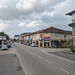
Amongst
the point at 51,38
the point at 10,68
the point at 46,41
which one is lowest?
the point at 10,68

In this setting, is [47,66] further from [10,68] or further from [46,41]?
[46,41]

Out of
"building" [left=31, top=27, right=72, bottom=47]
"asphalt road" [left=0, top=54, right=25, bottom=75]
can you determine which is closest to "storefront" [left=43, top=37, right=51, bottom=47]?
"building" [left=31, top=27, right=72, bottom=47]

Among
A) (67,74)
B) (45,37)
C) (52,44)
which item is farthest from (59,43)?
(67,74)

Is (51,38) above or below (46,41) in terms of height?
above

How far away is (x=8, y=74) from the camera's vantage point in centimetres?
907

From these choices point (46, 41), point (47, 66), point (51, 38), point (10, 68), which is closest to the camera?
point (10, 68)

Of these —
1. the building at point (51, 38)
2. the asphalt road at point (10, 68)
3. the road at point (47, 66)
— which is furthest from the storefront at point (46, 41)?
the asphalt road at point (10, 68)

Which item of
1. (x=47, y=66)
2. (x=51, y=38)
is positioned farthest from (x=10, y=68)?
(x=51, y=38)

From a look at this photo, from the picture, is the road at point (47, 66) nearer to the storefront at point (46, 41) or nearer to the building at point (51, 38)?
the storefront at point (46, 41)

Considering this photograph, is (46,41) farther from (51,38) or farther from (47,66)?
(47,66)

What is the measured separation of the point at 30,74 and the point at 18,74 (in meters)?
0.98

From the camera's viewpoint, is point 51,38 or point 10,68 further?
point 51,38

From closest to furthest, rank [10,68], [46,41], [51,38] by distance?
1. [10,68]
2. [51,38]
3. [46,41]

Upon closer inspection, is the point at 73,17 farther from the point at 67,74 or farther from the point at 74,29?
the point at 67,74
